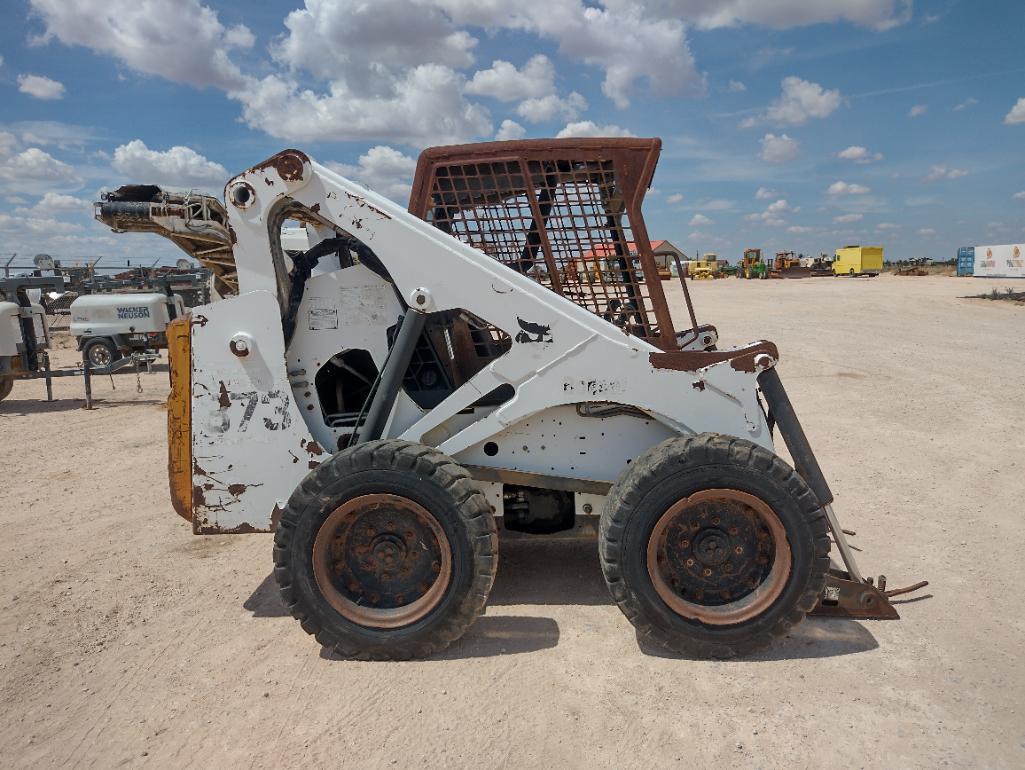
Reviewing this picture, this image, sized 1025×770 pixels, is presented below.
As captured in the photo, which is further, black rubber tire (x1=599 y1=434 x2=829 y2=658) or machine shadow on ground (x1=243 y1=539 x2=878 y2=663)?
machine shadow on ground (x1=243 y1=539 x2=878 y2=663)

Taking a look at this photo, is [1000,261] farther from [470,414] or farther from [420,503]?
[420,503]

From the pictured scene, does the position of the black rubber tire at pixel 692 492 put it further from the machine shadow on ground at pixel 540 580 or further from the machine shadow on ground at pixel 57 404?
the machine shadow on ground at pixel 57 404

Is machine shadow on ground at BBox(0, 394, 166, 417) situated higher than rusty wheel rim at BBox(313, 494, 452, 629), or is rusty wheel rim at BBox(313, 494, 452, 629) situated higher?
rusty wheel rim at BBox(313, 494, 452, 629)

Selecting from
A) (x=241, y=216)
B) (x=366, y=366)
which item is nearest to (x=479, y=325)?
(x=366, y=366)

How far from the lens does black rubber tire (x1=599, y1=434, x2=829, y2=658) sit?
358cm

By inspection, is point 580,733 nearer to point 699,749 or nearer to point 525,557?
point 699,749

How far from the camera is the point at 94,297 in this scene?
1703cm

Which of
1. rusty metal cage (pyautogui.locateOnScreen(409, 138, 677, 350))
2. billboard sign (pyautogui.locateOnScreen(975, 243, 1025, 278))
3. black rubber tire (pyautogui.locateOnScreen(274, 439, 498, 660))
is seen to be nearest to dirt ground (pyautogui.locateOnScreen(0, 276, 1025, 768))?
black rubber tire (pyautogui.locateOnScreen(274, 439, 498, 660))

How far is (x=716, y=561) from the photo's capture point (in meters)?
3.70

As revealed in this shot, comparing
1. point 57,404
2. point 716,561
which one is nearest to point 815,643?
point 716,561

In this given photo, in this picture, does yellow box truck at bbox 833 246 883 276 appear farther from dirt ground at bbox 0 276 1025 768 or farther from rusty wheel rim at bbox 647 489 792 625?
rusty wheel rim at bbox 647 489 792 625

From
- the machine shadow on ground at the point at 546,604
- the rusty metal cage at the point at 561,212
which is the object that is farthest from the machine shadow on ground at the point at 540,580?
the rusty metal cage at the point at 561,212

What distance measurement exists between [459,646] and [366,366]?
1.76 m

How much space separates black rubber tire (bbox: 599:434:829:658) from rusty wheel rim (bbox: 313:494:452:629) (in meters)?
0.93
